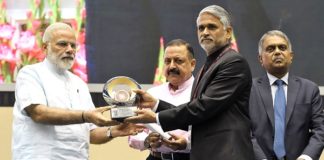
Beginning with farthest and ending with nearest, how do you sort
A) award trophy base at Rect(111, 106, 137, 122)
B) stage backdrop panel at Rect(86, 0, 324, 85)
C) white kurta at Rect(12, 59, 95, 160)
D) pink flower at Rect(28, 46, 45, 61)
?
pink flower at Rect(28, 46, 45, 61)
stage backdrop panel at Rect(86, 0, 324, 85)
white kurta at Rect(12, 59, 95, 160)
award trophy base at Rect(111, 106, 137, 122)

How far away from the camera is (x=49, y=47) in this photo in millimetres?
3453

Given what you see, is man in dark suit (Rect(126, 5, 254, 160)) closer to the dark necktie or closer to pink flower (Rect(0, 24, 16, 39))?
the dark necktie

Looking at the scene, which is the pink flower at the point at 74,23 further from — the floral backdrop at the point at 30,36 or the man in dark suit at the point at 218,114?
the man in dark suit at the point at 218,114

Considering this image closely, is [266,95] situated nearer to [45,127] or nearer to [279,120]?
[279,120]

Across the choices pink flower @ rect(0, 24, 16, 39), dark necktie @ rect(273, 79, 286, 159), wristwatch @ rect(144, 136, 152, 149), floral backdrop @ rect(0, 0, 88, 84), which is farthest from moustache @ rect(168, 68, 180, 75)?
pink flower @ rect(0, 24, 16, 39)

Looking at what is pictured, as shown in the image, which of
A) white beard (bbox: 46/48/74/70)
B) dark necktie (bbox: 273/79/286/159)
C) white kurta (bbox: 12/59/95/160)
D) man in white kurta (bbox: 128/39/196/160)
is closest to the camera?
white kurta (bbox: 12/59/95/160)

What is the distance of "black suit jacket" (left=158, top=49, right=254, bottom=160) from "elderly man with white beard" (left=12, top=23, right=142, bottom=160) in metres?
0.47

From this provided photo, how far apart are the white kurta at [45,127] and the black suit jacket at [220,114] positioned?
0.57 metres

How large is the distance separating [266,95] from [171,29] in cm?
148

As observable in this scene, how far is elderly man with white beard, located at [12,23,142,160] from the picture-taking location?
3.19 meters

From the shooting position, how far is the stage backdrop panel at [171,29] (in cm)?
486

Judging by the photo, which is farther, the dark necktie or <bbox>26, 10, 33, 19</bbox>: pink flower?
<bbox>26, 10, 33, 19</bbox>: pink flower

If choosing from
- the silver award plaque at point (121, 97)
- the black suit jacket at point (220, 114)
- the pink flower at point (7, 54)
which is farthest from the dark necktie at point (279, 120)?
the pink flower at point (7, 54)

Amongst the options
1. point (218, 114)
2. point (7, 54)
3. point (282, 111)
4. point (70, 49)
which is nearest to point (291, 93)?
point (282, 111)
